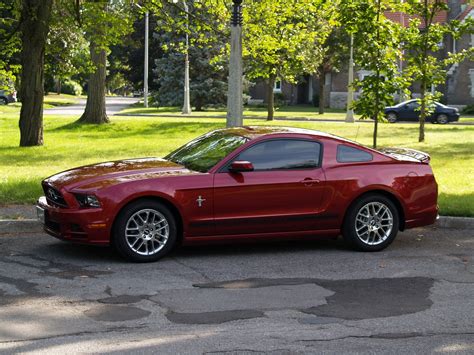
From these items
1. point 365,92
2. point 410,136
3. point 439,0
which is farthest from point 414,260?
point 410,136

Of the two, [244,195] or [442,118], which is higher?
[244,195]

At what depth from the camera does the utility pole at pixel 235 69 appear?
13148mm

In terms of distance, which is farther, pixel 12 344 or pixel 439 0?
pixel 439 0

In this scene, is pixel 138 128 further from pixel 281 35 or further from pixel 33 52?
pixel 33 52

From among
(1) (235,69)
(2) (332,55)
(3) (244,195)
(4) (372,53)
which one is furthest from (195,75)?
(3) (244,195)

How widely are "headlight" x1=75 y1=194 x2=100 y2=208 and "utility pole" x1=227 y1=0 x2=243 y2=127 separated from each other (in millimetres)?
5443

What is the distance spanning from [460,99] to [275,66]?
24378 millimetres

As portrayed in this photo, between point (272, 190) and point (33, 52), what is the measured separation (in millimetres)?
12453

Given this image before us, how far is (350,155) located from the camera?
30.9ft

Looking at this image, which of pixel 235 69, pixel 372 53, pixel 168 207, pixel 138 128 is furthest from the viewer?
pixel 138 128

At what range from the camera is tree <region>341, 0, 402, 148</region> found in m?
15.7

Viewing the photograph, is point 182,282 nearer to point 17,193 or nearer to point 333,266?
point 333,266

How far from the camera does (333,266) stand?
8.58 metres

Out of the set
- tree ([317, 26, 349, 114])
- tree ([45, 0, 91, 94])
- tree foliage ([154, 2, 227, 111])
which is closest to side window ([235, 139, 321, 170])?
tree ([45, 0, 91, 94])
